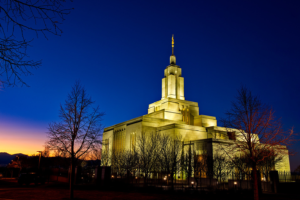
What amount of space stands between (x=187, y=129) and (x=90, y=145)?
3634 cm

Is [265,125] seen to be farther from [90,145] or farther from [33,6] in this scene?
[33,6]

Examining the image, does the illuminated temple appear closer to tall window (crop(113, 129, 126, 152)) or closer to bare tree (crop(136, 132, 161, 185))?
tall window (crop(113, 129, 126, 152))

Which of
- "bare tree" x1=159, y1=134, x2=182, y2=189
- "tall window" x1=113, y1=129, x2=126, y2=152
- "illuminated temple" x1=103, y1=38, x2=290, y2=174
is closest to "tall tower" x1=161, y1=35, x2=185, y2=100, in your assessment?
"illuminated temple" x1=103, y1=38, x2=290, y2=174

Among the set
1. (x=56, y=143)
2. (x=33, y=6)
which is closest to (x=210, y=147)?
(x=56, y=143)

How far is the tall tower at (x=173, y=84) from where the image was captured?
2504 inches

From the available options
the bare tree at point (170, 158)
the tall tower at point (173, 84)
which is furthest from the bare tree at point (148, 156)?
the tall tower at point (173, 84)

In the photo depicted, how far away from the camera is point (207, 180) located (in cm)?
2752

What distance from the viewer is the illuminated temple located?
49.6m

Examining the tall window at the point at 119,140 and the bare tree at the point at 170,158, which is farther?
the tall window at the point at 119,140

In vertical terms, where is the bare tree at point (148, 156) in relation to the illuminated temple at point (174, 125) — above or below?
below

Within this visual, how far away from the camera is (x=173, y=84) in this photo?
64.0 metres

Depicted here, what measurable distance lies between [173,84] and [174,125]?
1754 centimetres

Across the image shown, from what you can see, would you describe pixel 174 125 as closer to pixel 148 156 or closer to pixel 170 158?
pixel 170 158

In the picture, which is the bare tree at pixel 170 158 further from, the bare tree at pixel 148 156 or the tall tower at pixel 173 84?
the tall tower at pixel 173 84
